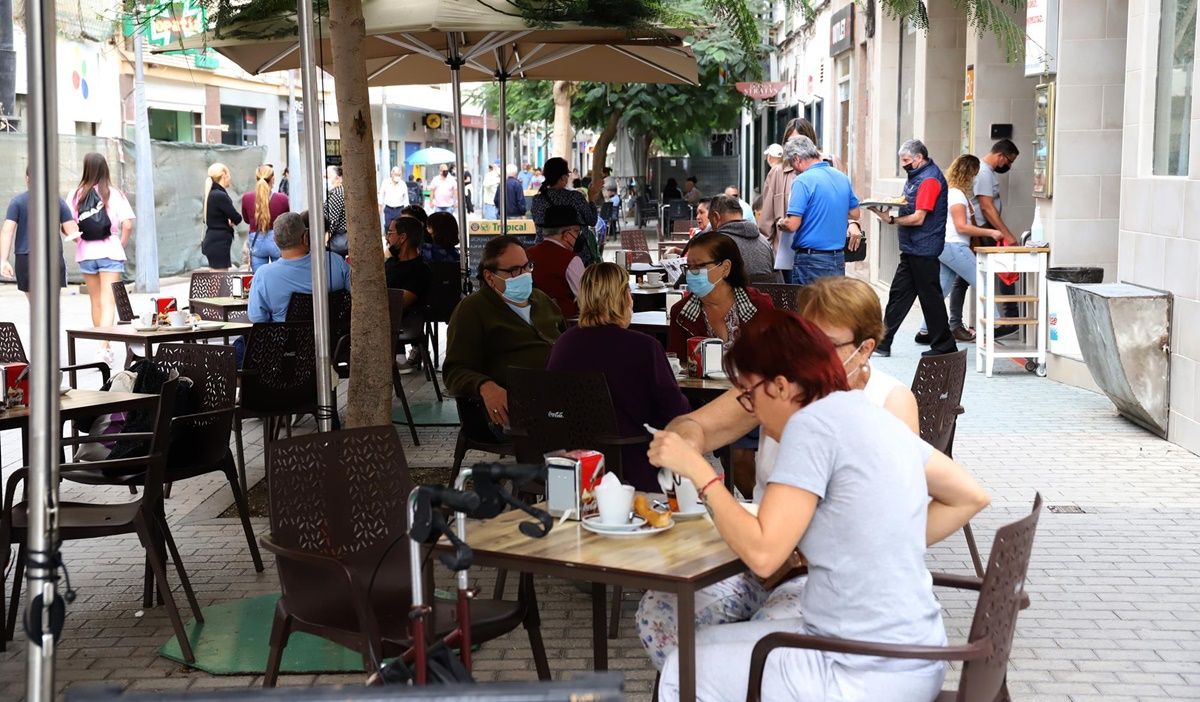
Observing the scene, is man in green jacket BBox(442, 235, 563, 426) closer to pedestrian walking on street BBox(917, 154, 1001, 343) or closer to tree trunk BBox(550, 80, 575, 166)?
pedestrian walking on street BBox(917, 154, 1001, 343)

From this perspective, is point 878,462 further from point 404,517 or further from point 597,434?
point 597,434

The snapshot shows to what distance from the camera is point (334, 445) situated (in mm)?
4359

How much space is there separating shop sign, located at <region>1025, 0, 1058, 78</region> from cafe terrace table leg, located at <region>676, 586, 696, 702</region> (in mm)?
9117

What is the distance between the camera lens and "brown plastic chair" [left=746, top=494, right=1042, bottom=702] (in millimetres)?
3039

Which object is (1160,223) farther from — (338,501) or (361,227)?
(338,501)

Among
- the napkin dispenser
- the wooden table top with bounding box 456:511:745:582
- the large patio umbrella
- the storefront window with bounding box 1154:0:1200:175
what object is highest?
the large patio umbrella

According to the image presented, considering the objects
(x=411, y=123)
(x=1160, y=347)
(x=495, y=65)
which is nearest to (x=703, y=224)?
(x=495, y=65)

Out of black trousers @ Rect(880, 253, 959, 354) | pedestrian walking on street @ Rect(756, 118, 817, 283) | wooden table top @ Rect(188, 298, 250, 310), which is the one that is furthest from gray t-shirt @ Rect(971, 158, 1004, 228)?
wooden table top @ Rect(188, 298, 250, 310)

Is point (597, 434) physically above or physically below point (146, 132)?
below

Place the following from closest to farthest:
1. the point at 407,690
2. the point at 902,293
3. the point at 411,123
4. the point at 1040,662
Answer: the point at 407,690 → the point at 1040,662 → the point at 902,293 → the point at 411,123

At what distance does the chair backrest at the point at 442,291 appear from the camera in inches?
442

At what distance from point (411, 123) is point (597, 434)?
5392cm

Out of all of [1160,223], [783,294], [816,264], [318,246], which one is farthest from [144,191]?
[318,246]

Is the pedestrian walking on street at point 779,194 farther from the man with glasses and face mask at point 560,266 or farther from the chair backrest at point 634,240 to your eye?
the chair backrest at point 634,240
